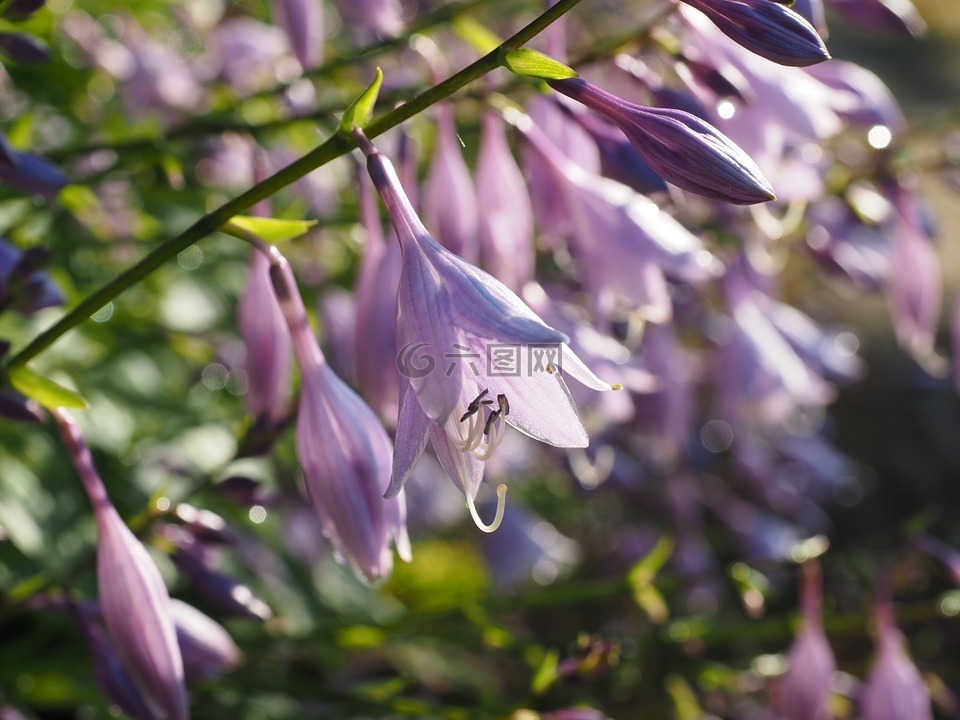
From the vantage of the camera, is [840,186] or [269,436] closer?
[269,436]

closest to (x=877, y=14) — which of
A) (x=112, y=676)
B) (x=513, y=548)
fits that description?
(x=112, y=676)

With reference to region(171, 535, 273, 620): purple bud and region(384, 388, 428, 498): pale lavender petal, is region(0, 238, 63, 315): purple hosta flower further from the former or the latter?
region(384, 388, 428, 498): pale lavender petal

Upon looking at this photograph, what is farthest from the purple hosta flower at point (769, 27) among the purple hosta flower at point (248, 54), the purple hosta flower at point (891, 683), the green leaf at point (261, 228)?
the purple hosta flower at point (248, 54)

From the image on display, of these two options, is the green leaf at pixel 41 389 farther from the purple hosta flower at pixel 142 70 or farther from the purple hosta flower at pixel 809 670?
the purple hosta flower at pixel 142 70

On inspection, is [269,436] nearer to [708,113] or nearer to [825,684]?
[708,113]

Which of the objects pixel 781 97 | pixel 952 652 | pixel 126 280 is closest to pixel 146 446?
pixel 126 280

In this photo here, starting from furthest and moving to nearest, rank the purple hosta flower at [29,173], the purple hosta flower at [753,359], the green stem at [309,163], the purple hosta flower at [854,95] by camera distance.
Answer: the purple hosta flower at [753,359]
the purple hosta flower at [854,95]
the purple hosta flower at [29,173]
the green stem at [309,163]

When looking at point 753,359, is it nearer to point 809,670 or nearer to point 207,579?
point 809,670
